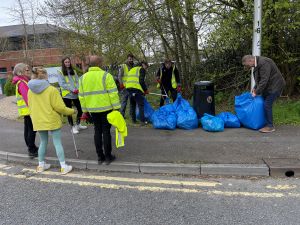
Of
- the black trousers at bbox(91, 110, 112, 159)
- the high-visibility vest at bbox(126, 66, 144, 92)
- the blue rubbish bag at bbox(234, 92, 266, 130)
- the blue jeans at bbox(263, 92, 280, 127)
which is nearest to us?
the black trousers at bbox(91, 110, 112, 159)

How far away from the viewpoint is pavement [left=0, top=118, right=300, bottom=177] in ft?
14.0

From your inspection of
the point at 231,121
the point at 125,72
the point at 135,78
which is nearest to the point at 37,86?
the point at 135,78

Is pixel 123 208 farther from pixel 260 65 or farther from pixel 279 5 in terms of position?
pixel 279 5

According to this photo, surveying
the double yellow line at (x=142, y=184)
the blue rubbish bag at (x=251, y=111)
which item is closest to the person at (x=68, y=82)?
the double yellow line at (x=142, y=184)

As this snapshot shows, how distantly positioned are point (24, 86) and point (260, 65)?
14.5ft

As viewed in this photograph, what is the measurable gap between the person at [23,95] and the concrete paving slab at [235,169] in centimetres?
314

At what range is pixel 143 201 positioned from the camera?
3.59 metres

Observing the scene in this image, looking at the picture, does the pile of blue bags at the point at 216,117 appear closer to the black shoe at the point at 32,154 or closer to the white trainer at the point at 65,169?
the white trainer at the point at 65,169

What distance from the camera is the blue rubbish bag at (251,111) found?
585 centimetres

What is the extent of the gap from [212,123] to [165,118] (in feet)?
3.49

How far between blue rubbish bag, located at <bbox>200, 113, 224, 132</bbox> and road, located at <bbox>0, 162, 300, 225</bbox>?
206cm

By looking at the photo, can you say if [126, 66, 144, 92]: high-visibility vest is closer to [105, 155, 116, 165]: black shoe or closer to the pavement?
the pavement

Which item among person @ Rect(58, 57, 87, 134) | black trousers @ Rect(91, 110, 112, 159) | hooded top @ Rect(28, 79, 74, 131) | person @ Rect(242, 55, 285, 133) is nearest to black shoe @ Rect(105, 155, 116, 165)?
black trousers @ Rect(91, 110, 112, 159)

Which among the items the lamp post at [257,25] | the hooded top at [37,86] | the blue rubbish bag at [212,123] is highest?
the lamp post at [257,25]
